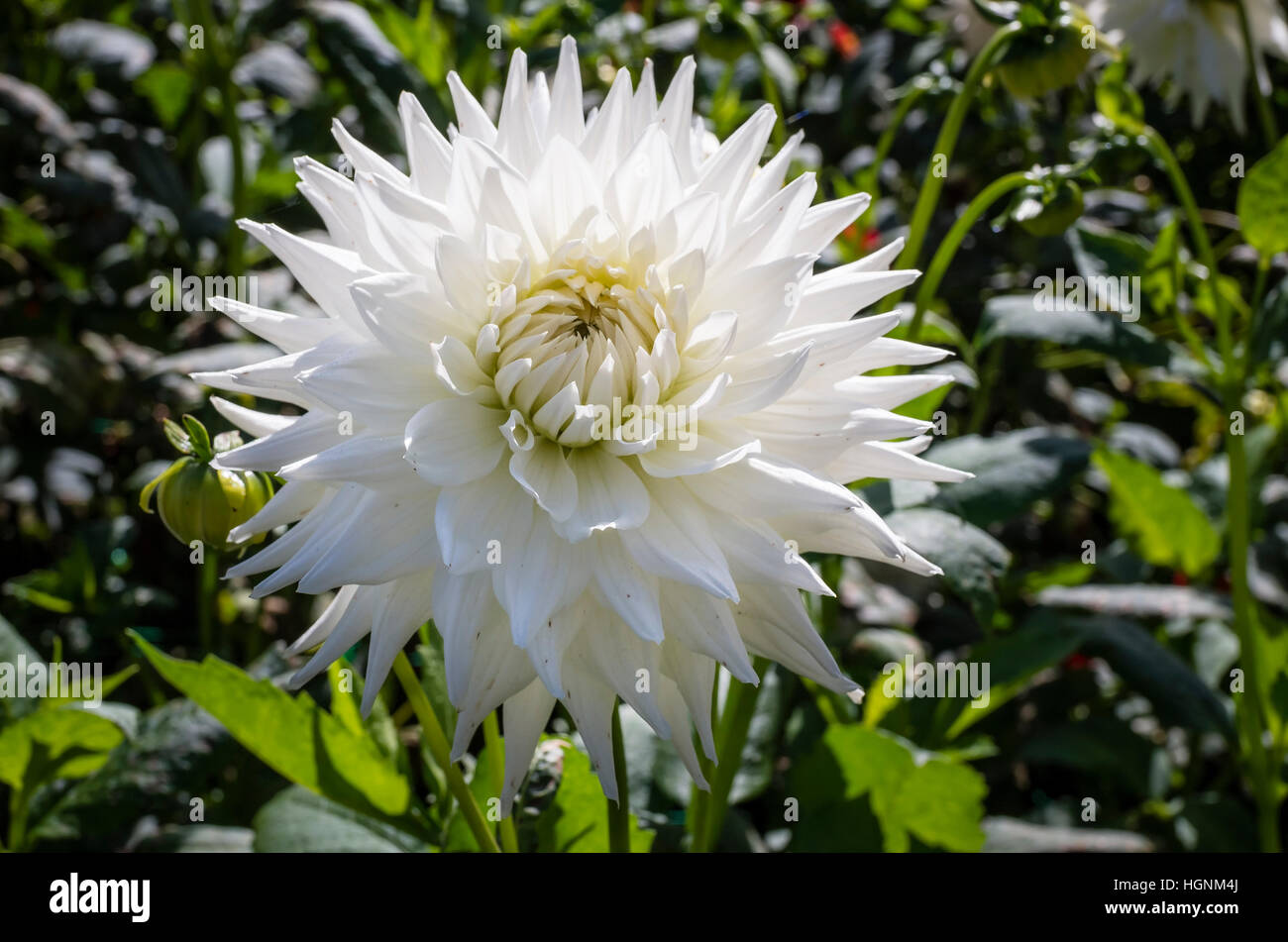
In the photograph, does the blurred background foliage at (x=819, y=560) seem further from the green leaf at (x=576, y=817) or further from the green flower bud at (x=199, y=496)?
the green flower bud at (x=199, y=496)

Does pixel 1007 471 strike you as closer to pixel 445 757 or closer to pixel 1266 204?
pixel 1266 204

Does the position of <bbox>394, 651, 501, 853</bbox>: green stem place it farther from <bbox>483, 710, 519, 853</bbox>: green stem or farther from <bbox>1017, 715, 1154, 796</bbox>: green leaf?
<bbox>1017, 715, 1154, 796</bbox>: green leaf

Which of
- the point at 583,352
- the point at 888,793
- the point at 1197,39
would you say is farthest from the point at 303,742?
the point at 1197,39

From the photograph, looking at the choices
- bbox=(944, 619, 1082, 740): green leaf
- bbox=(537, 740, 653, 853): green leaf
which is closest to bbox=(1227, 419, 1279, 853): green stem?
bbox=(944, 619, 1082, 740): green leaf

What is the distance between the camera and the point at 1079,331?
160 cm

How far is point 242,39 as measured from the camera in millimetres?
2109

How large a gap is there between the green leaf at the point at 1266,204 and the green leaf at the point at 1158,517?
36 cm

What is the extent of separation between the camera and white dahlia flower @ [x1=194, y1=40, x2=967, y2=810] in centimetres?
87

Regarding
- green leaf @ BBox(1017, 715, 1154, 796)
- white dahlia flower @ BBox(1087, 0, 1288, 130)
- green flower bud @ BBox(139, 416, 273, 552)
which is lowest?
green leaf @ BBox(1017, 715, 1154, 796)

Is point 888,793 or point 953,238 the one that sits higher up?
point 953,238

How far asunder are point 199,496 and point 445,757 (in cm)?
33

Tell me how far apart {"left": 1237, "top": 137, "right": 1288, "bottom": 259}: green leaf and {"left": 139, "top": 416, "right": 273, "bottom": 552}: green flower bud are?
4.36ft

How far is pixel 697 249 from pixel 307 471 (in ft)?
1.18

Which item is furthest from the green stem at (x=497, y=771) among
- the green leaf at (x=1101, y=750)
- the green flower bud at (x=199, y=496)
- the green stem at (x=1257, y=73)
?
the green stem at (x=1257, y=73)
